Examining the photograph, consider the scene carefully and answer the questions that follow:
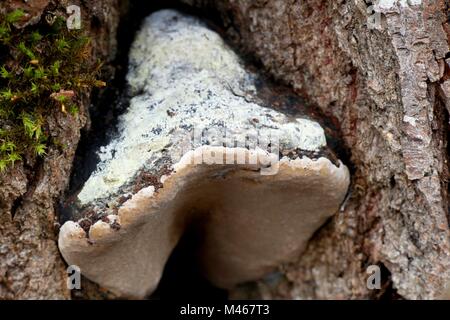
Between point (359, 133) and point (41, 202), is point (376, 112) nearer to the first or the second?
point (359, 133)

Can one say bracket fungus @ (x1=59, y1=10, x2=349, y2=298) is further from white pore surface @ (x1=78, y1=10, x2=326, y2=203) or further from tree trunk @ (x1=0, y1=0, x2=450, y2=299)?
tree trunk @ (x1=0, y1=0, x2=450, y2=299)

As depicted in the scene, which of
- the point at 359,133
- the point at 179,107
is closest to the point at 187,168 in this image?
the point at 179,107

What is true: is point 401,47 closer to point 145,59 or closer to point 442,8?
point 442,8

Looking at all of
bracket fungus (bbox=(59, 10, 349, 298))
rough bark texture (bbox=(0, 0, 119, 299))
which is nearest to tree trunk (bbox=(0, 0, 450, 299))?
rough bark texture (bbox=(0, 0, 119, 299))

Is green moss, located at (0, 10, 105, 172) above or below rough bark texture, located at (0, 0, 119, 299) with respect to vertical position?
above
